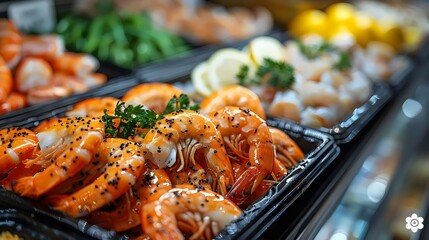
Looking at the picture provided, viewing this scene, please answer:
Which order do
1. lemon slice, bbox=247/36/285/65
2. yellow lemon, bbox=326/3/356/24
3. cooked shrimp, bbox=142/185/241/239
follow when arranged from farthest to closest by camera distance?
yellow lemon, bbox=326/3/356/24, lemon slice, bbox=247/36/285/65, cooked shrimp, bbox=142/185/241/239

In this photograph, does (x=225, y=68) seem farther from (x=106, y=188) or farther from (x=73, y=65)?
(x=106, y=188)

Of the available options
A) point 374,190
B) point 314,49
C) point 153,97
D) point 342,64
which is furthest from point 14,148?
point 314,49

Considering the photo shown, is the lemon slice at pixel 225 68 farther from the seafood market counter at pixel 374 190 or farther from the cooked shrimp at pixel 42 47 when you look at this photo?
the cooked shrimp at pixel 42 47

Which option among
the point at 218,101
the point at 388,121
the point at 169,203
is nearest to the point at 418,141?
the point at 388,121

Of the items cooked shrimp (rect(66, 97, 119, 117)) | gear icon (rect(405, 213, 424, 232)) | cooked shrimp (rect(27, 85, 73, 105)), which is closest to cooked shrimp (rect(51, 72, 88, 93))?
cooked shrimp (rect(27, 85, 73, 105))

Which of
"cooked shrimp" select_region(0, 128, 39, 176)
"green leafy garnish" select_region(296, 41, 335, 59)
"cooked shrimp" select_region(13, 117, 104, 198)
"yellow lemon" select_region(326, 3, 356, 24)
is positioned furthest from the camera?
"yellow lemon" select_region(326, 3, 356, 24)

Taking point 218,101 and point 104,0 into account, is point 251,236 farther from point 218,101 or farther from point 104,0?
point 104,0

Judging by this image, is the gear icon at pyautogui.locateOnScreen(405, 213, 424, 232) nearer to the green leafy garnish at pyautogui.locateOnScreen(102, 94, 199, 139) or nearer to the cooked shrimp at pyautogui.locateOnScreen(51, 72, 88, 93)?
the green leafy garnish at pyautogui.locateOnScreen(102, 94, 199, 139)
